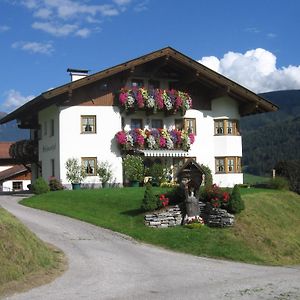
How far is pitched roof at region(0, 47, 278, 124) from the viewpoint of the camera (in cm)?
3503

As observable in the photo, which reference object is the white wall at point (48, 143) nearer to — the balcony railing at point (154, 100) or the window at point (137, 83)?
the balcony railing at point (154, 100)

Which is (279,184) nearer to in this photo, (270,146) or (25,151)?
(25,151)

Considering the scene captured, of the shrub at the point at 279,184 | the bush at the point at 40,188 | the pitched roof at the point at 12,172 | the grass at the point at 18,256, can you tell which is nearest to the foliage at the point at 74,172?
the bush at the point at 40,188

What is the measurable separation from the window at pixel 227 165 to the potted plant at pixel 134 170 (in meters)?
6.93

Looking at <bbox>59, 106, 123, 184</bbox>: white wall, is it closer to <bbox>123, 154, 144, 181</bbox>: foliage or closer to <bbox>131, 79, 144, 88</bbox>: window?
<bbox>123, 154, 144, 181</bbox>: foliage

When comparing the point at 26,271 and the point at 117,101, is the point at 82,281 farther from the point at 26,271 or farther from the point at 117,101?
the point at 117,101

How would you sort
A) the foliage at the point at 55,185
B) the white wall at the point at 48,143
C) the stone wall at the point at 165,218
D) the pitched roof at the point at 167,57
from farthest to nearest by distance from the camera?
the white wall at the point at 48,143 < the foliage at the point at 55,185 < the pitched roof at the point at 167,57 < the stone wall at the point at 165,218

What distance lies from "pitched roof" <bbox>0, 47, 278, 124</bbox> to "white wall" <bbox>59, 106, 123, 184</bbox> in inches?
75.5

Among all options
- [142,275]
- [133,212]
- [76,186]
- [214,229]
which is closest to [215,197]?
[214,229]

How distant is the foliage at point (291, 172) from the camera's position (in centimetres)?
3384

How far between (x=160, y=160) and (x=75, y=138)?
6.23 metres

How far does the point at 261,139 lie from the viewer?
5118 inches

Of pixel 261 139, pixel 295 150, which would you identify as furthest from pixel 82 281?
pixel 261 139

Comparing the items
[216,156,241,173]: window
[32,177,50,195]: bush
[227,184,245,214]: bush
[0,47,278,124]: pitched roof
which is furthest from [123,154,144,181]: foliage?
[227,184,245,214]: bush
